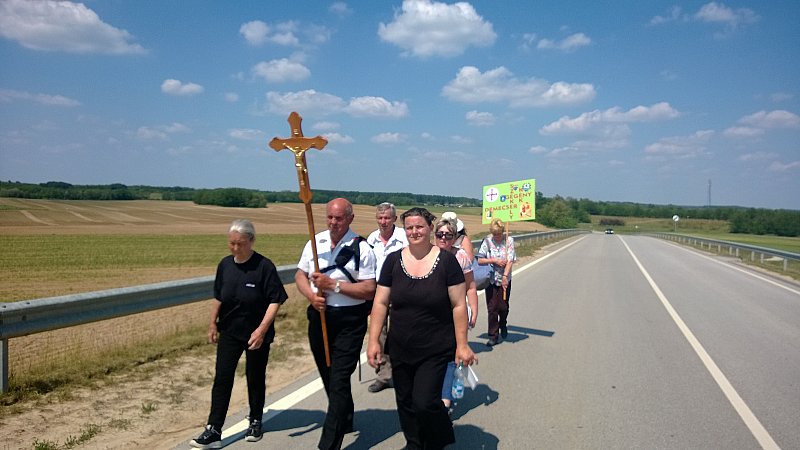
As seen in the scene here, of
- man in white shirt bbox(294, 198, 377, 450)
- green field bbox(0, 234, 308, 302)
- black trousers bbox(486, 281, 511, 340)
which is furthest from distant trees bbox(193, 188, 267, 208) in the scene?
man in white shirt bbox(294, 198, 377, 450)

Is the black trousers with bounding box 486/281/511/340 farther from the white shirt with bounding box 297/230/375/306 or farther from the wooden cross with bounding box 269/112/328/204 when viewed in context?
the wooden cross with bounding box 269/112/328/204

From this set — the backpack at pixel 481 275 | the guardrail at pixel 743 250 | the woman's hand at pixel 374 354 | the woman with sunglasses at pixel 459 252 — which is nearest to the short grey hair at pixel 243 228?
the woman's hand at pixel 374 354

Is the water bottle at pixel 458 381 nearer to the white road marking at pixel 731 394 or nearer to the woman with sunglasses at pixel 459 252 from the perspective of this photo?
the woman with sunglasses at pixel 459 252

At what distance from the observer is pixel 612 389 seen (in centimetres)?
616

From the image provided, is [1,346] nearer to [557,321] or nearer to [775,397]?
[775,397]

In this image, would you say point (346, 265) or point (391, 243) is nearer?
point (346, 265)

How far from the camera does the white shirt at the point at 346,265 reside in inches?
178

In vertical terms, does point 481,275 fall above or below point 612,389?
above

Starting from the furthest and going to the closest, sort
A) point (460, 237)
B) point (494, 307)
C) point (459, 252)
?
point (494, 307)
point (460, 237)
point (459, 252)

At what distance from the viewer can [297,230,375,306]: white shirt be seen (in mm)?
4531

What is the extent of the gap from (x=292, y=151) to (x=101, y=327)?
19.6 ft

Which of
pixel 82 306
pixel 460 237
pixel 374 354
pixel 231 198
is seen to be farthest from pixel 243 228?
pixel 231 198

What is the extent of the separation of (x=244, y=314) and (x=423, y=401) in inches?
61.4

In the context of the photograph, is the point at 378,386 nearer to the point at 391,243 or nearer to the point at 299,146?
the point at 391,243
